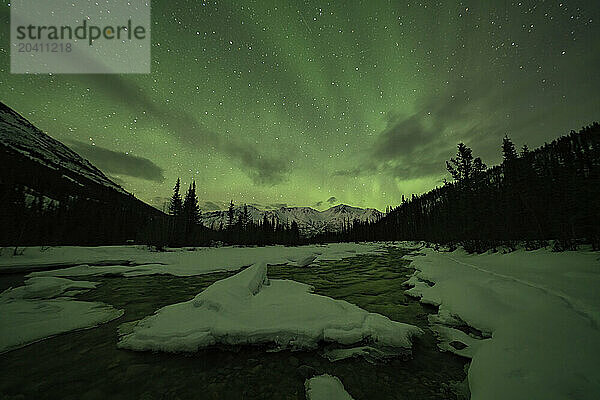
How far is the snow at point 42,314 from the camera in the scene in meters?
5.62

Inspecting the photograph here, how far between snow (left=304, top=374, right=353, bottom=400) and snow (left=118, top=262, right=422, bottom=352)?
1.04 m

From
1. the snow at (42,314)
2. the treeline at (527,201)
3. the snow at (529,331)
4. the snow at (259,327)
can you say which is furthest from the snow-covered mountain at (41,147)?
the snow at (529,331)

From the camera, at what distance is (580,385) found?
2.81 m

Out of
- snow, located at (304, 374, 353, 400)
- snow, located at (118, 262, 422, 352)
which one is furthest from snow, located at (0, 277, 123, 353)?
snow, located at (304, 374, 353, 400)

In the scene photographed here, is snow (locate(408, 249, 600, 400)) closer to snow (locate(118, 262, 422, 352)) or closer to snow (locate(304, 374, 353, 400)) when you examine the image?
snow (locate(118, 262, 422, 352))

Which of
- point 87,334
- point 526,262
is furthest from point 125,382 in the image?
point 526,262

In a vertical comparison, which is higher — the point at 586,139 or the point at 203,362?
the point at 586,139

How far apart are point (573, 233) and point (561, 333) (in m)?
19.6

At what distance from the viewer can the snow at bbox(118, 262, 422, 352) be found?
5027 millimetres

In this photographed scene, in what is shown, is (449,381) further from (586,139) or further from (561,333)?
(586,139)

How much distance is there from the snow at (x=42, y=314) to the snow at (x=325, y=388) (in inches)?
266

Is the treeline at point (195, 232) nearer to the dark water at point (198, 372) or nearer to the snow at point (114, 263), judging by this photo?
the snow at point (114, 263)

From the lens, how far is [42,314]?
696 cm

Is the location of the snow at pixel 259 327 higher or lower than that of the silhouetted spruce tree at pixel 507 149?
lower
